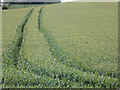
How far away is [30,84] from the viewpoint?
10.9 m

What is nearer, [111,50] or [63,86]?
[63,86]

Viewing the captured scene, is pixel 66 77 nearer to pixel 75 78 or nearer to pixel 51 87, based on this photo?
pixel 75 78

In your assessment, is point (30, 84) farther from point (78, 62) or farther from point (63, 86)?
point (78, 62)

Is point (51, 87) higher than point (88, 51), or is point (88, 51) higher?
point (88, 51)

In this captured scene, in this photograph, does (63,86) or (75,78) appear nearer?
(63,86)

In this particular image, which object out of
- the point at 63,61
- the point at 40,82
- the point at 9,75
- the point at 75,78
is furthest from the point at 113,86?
the point at 9,75

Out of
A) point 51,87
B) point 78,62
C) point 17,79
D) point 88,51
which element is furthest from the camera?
point 88,51

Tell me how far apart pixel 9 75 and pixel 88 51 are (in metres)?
6.29

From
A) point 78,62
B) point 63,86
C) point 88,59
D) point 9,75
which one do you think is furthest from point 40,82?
point 88,59

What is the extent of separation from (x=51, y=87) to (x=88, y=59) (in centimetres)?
442

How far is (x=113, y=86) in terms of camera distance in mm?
10625

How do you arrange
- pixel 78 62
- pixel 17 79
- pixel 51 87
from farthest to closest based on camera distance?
pixel 78 62
pixel 17 79
pixel 51 87

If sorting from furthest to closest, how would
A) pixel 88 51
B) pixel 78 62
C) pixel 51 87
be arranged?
pixel 88 51 → pixel 78 62 → pixel 51 87

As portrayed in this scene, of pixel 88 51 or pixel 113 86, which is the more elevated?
pixel 88 51
